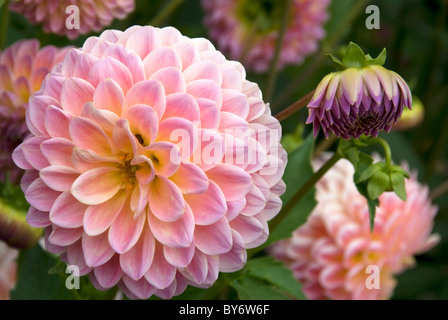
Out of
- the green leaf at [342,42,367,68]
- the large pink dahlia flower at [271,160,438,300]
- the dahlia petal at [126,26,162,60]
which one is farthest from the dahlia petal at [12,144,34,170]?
the large pink dahlia flower at [271,160,438,300]

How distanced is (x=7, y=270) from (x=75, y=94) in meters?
0.32

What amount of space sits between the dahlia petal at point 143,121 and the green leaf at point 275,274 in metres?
0.20

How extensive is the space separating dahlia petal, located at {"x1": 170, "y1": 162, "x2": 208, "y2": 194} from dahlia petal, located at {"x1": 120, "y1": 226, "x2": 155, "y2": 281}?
0.04m

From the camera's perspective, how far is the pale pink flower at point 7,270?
2.10ft

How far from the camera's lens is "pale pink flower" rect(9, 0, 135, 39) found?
562 millimetres

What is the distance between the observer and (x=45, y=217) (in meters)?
0.42

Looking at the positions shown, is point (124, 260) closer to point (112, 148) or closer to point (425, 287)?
point (112, 148)

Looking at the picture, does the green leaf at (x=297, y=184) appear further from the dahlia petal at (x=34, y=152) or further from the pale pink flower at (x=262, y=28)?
the pale pink flower at (x=262, y=28)

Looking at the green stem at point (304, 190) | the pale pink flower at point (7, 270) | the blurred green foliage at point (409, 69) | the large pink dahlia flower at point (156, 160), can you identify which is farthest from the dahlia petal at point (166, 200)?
the blurred green foliage at point (409, 69)

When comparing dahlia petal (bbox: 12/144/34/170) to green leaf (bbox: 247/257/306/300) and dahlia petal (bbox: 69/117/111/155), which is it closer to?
dahlia petal (bbox: 69/117/111/155)

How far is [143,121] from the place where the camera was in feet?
1.34

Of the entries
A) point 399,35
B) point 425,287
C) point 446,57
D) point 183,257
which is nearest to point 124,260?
point 183,257
